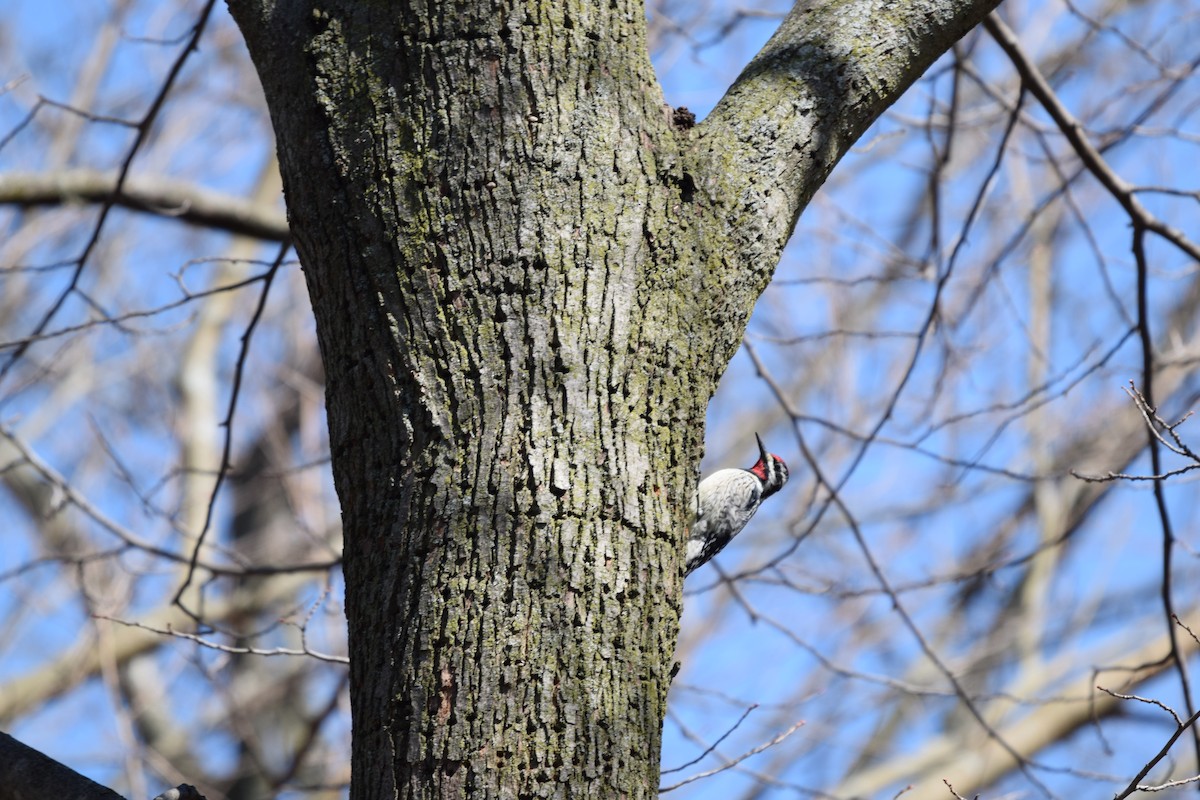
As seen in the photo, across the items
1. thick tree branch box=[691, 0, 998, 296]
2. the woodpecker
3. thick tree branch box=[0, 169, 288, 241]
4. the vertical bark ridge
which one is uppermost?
thick tree branch box=[0, 169, 288, 241]

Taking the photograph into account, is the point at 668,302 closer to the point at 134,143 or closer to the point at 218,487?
the point at 218,487

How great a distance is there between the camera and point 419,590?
170 cm

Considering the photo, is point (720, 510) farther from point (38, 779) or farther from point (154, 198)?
point (38, 779)

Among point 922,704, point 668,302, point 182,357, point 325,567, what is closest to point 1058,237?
point 922,704

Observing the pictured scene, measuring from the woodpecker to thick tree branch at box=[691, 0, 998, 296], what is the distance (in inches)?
91.0

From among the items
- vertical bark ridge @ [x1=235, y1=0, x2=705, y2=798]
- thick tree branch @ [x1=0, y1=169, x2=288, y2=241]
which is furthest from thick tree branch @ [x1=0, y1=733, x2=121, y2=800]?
thick tree branch @ [x1=0, y1=169, x2=288, y2=241]

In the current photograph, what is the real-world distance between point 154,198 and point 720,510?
2396 mm

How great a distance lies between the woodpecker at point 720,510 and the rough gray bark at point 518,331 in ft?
8.02

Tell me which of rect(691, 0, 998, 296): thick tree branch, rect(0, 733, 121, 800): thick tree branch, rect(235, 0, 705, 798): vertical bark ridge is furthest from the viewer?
rect(691, 0, 998, 296): thick tree branch

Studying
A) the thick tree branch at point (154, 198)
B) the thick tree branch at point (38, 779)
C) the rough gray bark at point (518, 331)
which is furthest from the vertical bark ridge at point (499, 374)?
the thick tree branch at point (154, 198)

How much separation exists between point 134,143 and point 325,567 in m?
1.24

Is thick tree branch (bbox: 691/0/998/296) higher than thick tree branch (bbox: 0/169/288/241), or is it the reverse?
thick tree branch (bbox: 0/169/288/241)

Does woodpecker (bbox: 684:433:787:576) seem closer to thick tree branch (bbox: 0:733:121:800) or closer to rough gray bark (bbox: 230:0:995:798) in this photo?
rough gray bark (bbox: 230:0:995:798)

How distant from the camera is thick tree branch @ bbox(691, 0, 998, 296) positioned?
204 centimetres
